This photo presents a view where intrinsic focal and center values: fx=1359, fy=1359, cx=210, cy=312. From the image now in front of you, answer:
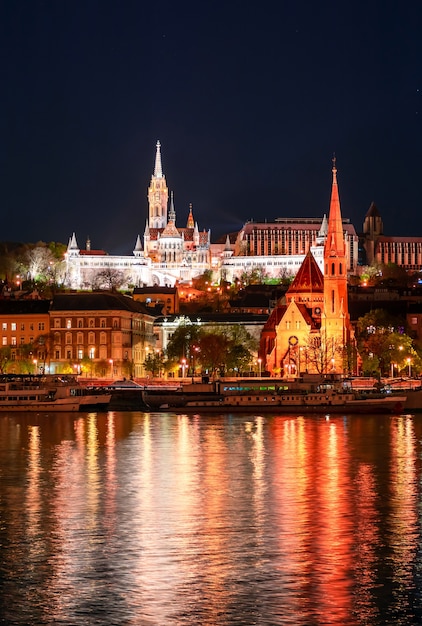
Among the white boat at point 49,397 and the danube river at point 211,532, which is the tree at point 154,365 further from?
the danube river at point 211,532

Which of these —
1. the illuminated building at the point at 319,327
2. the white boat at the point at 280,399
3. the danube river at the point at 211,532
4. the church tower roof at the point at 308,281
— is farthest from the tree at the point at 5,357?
the danube river at the point at 211,532

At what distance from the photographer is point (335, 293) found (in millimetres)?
112500

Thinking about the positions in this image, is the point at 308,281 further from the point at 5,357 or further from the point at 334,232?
the point at 5,357

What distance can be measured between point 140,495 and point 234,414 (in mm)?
39959

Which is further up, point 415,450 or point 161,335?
point 161,335

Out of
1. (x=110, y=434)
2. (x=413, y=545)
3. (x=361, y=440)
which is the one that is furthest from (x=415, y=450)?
(x=413, y=545)

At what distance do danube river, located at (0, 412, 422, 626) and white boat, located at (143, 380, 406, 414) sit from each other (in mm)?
21947

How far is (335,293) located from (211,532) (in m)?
81.3

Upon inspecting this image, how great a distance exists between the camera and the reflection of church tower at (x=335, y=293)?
110 metres

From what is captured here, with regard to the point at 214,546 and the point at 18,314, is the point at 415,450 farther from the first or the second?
the point at 18,314

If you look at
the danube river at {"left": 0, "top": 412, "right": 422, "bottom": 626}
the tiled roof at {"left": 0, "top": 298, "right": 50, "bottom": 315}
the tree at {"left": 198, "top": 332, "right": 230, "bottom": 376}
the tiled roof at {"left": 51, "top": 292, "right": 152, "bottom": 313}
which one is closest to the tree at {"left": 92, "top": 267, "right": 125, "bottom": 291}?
the tiled roof at {"left": 0, "top": 298, "right": 50, "bottom": 315}

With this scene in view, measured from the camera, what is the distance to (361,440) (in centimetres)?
5609

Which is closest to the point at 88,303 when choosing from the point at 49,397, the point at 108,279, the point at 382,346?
the point at 382,346

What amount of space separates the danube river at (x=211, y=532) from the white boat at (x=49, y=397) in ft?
77.9
